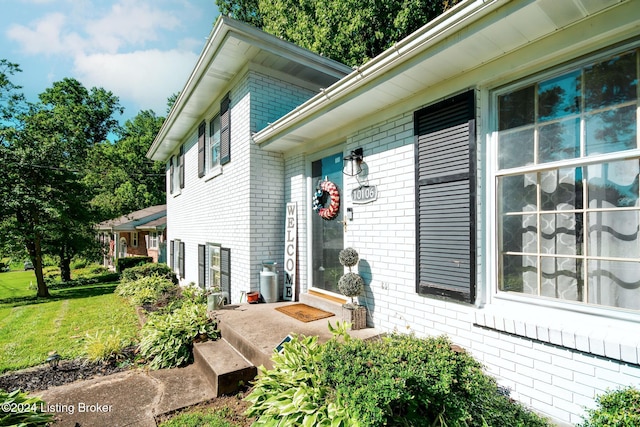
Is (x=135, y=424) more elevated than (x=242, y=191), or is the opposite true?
(x=242, y=191)


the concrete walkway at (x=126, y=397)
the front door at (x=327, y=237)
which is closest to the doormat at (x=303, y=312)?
the front door at (x=327, y=237)

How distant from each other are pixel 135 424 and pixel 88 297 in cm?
988

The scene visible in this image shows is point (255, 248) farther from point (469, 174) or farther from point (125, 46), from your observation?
point (125, 46)

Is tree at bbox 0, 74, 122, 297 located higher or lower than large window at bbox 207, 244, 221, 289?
higher

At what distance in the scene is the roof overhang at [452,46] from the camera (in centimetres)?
207

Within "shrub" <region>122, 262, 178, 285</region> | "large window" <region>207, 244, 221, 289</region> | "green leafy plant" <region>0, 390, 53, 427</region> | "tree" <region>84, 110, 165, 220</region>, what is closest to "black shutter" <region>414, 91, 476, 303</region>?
"green leafy plant" <region>0, 390, 53, 427</region>

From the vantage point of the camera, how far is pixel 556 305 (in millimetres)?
2350

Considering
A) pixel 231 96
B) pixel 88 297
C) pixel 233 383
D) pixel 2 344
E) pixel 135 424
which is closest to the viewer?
pixel 135 424

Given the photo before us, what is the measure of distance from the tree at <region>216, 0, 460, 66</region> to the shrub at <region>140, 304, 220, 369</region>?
9.94 metres

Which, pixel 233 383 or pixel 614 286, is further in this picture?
pixel 233 383

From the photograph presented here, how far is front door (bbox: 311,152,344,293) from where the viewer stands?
481 cm

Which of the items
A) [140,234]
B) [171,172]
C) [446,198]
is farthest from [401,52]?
[140,234]

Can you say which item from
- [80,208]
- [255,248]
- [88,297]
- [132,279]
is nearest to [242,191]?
[255,248]

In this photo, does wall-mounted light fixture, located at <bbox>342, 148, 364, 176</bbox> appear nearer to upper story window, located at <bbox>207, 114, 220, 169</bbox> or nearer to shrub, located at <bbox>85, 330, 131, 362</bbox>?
upper story window, located at <bbox>207, 114, 220, 169</bbox>
